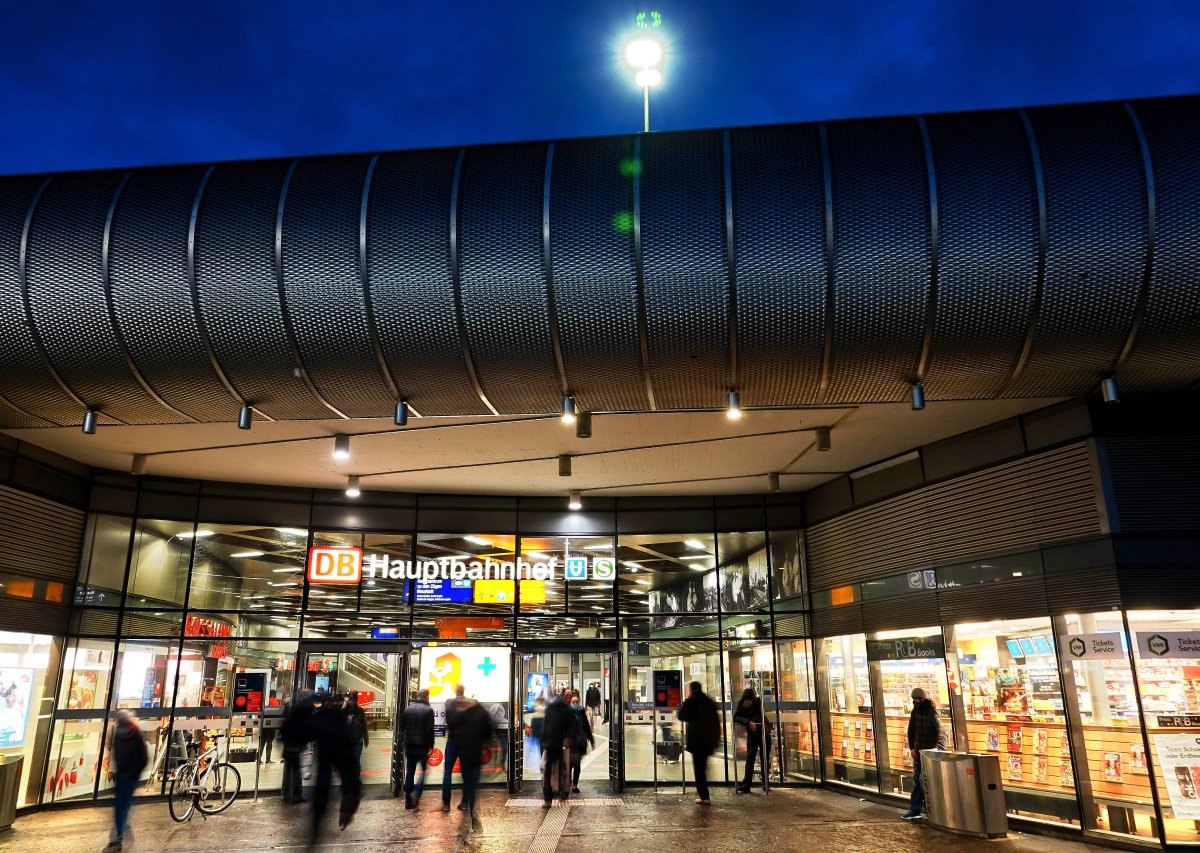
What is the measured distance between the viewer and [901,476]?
1266 cm

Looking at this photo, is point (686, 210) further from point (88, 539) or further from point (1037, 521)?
point (88, 539)

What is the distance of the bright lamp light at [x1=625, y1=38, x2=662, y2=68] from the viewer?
10.2m

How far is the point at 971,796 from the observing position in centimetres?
965

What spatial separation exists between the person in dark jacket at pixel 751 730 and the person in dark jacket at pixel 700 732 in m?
1.12

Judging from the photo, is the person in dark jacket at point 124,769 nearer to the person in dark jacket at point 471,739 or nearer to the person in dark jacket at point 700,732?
the person in dark jacket at point 471,739

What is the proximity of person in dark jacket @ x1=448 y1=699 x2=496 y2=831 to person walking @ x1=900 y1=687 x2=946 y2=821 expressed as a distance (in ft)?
18.4

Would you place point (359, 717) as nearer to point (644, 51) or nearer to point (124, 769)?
point (124, 769)

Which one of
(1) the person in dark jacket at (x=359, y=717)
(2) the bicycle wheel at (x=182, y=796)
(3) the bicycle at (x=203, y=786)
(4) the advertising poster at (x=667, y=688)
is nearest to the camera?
(2) the bicycle wheel at (x=182, y=796)

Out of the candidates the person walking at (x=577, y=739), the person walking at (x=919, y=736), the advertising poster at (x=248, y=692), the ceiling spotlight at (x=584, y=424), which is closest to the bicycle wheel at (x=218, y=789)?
the advertising poster at (x=248, y=692)

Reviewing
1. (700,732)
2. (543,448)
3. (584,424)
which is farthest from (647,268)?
(700,732)

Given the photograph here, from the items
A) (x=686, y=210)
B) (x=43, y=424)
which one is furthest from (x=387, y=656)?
(x=686, y=210)

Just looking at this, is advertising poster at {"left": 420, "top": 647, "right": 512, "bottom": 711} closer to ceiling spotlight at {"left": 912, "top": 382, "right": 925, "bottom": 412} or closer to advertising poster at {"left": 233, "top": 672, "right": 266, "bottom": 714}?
advertising poster at {"left": 233, "top": 672, "right": 266, "bottom": 714}

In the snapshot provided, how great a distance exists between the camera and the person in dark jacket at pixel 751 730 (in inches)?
525

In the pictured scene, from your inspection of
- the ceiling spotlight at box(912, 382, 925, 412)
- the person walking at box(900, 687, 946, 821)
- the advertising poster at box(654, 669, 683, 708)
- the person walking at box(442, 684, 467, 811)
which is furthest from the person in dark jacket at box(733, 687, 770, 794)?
the ceiling spotlight at box(912, 382, 925, 412)
